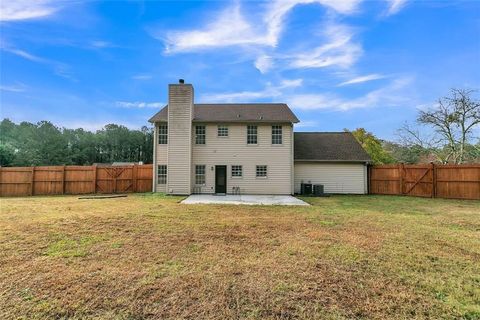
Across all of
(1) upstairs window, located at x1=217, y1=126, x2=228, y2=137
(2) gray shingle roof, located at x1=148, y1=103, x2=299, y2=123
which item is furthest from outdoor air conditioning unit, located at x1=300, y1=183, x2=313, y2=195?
(1) upstairs window, located at x1=217, y1=126, x2=228, y2=137

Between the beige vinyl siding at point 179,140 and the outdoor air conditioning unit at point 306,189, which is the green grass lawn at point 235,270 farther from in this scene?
the outdoor air conditioning unit at point 306,189

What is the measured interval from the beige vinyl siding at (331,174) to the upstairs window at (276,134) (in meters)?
2.55

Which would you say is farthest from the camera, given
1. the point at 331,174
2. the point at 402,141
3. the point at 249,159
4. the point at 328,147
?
the point at 402,141

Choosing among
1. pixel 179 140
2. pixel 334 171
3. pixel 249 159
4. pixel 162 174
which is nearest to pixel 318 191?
pixel 334 171

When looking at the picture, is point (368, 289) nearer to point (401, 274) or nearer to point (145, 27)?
point (401, 274)

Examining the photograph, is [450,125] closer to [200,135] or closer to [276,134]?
[276,134]

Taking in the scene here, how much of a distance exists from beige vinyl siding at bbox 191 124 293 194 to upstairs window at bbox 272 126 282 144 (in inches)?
10.0

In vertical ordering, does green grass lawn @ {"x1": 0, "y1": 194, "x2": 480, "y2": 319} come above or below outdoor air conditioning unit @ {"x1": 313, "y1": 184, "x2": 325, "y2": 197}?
below


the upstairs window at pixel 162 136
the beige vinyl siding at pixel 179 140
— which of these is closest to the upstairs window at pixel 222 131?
the beige vinyl siding at pixel 179 140

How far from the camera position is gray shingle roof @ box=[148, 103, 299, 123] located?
17875 millimetres

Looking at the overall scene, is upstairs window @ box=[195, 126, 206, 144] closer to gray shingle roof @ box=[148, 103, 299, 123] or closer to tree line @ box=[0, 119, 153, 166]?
gray shingle roof @ box=[148, 103, 299, 123]

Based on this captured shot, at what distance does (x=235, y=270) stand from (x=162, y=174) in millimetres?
15073

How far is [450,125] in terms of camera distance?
2391 cm

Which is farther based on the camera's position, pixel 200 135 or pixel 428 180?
pixel 200 135
